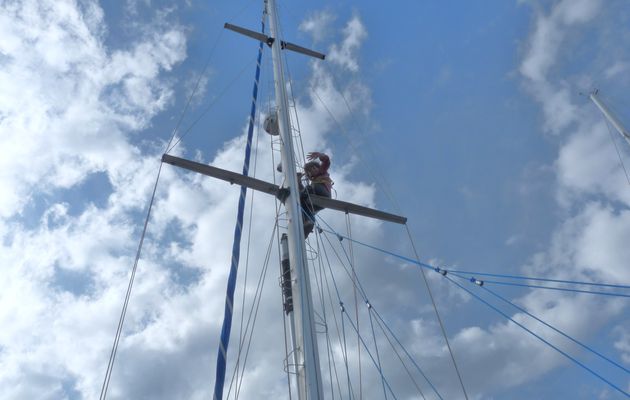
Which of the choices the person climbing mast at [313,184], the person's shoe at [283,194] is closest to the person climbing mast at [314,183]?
the person climbing mast at [313,184]

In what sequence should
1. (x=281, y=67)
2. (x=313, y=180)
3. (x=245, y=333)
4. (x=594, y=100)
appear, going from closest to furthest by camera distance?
(x=245, y=333), (x=313, y=180), (x=281, y=67), (x=594, y=100)

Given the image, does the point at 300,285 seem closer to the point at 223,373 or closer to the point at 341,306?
the point at 223,373

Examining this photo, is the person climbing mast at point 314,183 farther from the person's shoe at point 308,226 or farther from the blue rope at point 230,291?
the blue rope at point 230,291

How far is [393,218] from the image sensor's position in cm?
1001

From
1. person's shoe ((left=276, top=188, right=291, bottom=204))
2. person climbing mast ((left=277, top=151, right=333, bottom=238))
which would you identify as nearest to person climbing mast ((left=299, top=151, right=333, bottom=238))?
person climbing mast ((left=277, top=151, right=333, bottom=238))

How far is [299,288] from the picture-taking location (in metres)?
6.45

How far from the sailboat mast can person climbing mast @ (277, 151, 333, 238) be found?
83 cm

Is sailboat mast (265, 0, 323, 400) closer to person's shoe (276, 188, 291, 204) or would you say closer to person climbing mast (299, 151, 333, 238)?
person's shoe (276, 188, 291, 204)

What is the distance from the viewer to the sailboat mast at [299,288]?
18.7 feet

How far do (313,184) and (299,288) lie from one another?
3.38 metres

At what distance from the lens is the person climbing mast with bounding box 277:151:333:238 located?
882cm

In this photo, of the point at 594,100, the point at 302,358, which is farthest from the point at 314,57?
the point at 594,100

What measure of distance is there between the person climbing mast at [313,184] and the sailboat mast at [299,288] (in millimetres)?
833

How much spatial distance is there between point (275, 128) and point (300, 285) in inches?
177
